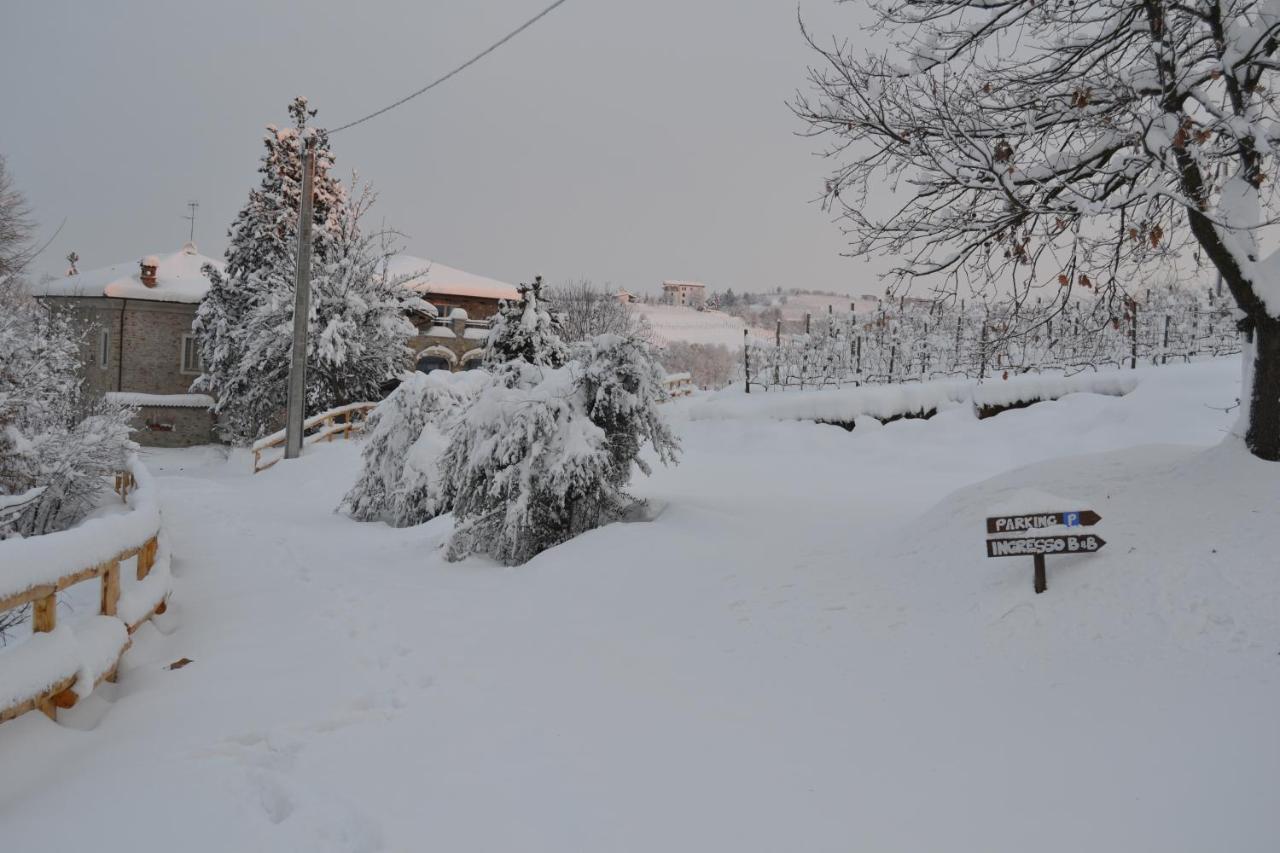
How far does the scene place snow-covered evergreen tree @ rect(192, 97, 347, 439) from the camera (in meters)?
26.8

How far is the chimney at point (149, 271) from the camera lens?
31.8 m

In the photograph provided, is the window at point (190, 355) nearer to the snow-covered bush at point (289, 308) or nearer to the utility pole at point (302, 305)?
the snow-covered bush at point (289, 308)

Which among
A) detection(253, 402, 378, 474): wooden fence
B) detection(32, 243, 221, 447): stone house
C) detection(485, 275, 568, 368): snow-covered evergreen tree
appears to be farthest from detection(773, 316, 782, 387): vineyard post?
detection(32, 243, 221, 447): stone house

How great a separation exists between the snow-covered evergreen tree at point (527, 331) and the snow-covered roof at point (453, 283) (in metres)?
12.7

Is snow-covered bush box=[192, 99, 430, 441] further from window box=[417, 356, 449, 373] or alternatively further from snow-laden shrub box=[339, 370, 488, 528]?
snow-laden shrub box=[339, 370, 488, 528]

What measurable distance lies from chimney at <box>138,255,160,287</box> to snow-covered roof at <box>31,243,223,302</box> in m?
0.17

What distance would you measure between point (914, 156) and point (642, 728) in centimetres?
470

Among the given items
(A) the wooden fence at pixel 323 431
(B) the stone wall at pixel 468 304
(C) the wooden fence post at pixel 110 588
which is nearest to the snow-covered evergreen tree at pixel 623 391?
(C) the wooden fence post at pixel 110 588

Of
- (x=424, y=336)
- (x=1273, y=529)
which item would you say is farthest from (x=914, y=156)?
(x=424, y=336)

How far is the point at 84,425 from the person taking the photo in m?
13.6

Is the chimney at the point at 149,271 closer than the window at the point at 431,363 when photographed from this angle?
Yes

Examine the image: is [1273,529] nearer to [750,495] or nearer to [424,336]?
[750,495]

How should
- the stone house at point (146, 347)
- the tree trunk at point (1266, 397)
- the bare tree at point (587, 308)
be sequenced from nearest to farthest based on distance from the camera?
1. the tree trunk at point (1266, 397)
2. the stone house at point (146, 347)
3. the bare tree at point (587, 308)

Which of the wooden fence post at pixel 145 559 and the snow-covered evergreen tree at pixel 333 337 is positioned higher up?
the snow-covered evergreen tree at pixel 333 337
